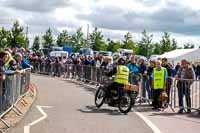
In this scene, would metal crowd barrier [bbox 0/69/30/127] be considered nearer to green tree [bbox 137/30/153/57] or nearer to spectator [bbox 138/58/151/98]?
spectator [bbox 138/58/151/98]

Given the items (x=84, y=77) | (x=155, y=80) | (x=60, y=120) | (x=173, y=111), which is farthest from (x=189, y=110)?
(x=84, y=77)

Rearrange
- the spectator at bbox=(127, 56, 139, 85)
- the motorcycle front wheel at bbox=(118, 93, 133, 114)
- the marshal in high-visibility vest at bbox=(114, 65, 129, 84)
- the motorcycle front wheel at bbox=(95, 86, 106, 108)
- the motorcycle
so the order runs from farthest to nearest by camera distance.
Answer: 1. the spectator at bbox=(127, 56, 139, 85)
2. the motorcycle front wheel at bbox=(95, 86, 106, 108)
3. the marshal in high-visibility vest at bbox=(114, 65, 129, 84)
4. the motorcycle
5. the motorcycle front wheel at bbox=(118, 93, 133, 114)

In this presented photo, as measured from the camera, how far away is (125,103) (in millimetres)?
15953

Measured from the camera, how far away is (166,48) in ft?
303

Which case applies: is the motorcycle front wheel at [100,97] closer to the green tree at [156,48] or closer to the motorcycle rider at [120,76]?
the motorcycle rider at [120,76]

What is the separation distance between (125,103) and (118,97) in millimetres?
389

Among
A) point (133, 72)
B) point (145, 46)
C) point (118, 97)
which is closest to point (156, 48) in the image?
point (145, 46)

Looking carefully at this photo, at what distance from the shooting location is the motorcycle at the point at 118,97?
1589 centimetres

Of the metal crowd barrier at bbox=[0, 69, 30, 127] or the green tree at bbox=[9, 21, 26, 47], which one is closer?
the metal crowd barrier at bbox=[0, 69, 30, 127]

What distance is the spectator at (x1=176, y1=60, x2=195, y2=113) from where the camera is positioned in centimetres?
1675

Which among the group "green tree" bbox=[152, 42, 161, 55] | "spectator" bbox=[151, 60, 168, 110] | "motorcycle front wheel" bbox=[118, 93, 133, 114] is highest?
"green tree" bbox=[152, 42, 161, 55]

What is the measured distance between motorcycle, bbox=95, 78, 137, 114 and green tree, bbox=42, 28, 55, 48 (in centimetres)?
7740

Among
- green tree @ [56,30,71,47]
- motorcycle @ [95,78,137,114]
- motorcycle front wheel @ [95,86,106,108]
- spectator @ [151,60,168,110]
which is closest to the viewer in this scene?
motorcycle @ [95,78,137,114]

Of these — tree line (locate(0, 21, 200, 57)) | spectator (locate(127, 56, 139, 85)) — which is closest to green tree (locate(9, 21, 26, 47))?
tree line (locate(0, 21, 200, 57))
